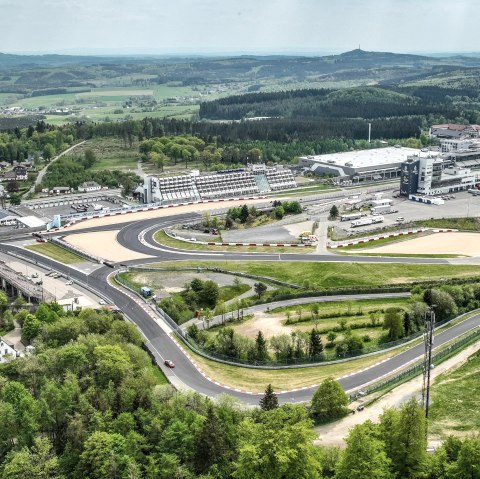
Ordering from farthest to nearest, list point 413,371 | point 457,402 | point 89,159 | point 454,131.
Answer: point 454,131 < point 89,159 < point 413,371 < point 457,402

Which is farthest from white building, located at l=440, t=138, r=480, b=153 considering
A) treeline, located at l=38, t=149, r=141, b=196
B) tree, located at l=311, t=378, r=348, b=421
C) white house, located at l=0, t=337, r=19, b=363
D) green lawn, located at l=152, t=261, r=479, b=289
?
white house, located at l=0, t=337, r=19, b=363

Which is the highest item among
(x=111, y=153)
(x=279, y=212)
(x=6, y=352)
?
(x=111, y=153)

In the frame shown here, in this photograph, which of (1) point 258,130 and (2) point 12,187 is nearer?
(2) point 12,187

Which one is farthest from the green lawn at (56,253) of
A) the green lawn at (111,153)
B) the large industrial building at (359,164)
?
the large industrial building at (359,164)

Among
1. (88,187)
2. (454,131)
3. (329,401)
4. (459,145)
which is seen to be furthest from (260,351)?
(454,131)

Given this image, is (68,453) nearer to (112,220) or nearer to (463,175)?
(112,220)

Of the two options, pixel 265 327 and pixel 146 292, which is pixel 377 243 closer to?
pixel 265 327

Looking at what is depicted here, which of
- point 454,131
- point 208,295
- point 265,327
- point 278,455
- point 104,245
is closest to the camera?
point 278,455

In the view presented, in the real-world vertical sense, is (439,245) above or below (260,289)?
below

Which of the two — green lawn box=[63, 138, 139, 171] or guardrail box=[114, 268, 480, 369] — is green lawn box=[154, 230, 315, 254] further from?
green lawn box=[63, 138, 139, 171]
